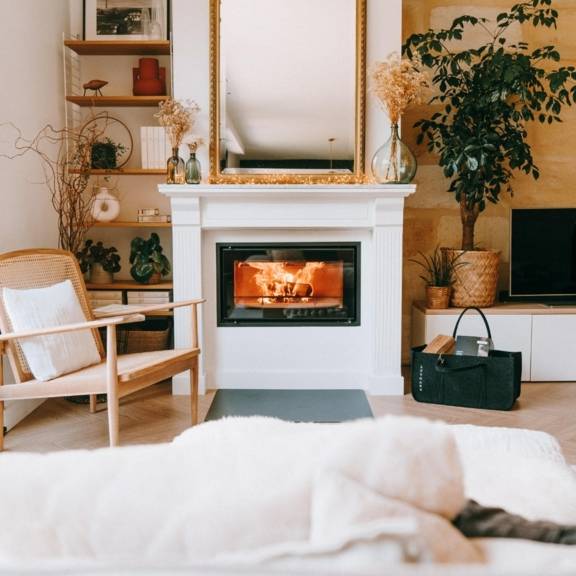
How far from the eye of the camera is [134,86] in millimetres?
4141

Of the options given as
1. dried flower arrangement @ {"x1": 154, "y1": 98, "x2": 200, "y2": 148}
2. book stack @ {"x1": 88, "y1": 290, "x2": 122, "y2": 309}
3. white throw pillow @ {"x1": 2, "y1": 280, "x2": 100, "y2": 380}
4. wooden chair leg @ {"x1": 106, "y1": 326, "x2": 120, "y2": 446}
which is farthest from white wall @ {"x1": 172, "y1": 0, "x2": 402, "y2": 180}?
wooden chair leg @ {"x1": 106, "y1": 326, "x2": 120, "y2": 446}

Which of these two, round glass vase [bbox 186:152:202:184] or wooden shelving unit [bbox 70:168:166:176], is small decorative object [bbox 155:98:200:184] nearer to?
round glass vase [bbox 186:152:202:184]

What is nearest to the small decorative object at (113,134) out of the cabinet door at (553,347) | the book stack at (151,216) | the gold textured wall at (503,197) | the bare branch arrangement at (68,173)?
the bare branch arrangement at (68,173)

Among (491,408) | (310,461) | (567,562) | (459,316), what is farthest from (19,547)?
(459,316)

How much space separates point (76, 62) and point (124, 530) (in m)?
4.10

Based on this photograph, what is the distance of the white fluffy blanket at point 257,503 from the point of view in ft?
2.28

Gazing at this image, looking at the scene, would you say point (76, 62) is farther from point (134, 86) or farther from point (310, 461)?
point (310, 461)

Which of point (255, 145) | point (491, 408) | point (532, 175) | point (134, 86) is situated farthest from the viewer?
point (532, 175)

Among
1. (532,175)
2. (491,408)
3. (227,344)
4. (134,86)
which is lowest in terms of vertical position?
(491,408)

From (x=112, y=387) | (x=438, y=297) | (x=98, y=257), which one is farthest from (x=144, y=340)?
(x=438, y=297)

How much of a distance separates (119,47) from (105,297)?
5.07 ft

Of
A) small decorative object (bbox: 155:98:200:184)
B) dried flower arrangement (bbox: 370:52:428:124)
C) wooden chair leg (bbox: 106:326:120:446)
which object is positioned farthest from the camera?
small decorative object (bbox: 155:98:200:184)

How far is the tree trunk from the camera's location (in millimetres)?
4227

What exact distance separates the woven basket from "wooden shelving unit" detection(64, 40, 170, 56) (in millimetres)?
2256
